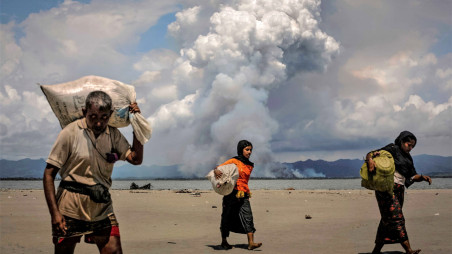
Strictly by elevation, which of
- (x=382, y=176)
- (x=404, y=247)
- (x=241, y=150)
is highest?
(x=241, y=150)

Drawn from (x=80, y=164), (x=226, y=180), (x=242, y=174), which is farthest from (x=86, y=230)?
(x=242, y=174)

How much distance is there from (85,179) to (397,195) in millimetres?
5123

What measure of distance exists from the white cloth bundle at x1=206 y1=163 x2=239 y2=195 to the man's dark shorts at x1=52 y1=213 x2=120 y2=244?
423 cm

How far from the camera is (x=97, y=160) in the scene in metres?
4.07

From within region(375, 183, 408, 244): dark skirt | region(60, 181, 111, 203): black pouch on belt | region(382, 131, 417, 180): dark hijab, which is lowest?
region(375, 183, 408, 244): dark skirt

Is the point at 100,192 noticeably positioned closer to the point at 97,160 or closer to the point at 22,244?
A: the point at 97,160

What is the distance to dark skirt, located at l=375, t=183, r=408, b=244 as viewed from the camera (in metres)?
7.15

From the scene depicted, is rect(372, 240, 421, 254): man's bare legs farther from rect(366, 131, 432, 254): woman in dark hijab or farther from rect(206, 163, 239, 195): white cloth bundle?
rect(206, 163, 239, 195): white cloth bundle

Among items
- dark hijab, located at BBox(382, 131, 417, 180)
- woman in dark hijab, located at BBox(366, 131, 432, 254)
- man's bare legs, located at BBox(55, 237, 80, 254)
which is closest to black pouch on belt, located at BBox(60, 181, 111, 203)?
man's bare legs, located at BBox(55, 237, 80, 254)

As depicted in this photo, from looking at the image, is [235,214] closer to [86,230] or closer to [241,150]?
[241,150]

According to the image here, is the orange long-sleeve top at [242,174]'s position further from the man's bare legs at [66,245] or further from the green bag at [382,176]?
the man's bare legs at [66,245]

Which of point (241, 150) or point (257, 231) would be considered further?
point (257, 231)

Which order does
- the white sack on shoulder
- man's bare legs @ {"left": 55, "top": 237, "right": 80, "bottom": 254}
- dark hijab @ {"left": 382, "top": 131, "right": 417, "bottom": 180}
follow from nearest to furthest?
man's bare legs @ {"left": 55, "top": 237, "right": 80, "bottom": 254}
the white sack on shoulder
dark hijab @ {"left": 382, "top": 131, "right": 417, "bottom": 180}

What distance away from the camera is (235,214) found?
8.62m
